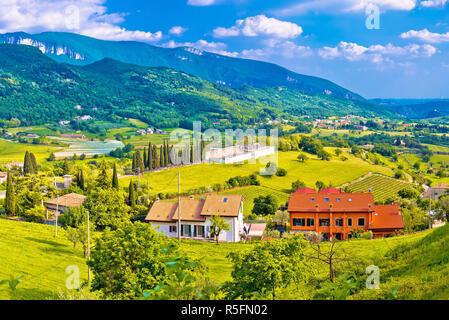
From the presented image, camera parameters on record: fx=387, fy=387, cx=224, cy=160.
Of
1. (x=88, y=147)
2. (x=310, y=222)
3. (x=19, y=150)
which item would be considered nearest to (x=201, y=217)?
(x=310, y=222)

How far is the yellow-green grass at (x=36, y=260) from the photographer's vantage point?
21.7 meters

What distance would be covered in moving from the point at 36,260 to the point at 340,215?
108 feet

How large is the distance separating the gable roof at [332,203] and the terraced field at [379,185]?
36983 mm

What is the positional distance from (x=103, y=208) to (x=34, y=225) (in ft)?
24.6

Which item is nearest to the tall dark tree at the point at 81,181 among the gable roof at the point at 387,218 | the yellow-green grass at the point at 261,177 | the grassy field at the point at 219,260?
the yellow-green grass at the point at 261,177

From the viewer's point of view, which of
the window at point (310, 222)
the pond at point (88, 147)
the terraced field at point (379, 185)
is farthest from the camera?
the pond at point (88, 147)

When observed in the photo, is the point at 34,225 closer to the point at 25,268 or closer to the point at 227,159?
the point at 25,268

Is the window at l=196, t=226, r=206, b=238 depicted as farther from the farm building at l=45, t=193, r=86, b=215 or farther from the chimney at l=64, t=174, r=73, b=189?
the chimney at l=64, t=174, r=73, b=189

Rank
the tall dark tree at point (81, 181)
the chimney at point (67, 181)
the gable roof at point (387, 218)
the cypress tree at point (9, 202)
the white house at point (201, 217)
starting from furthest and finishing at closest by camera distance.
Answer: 1. the chimney at point (67, 181)
2. the tall dark tree at point (81, 181)
3. the cypress tree at point (9, 202)
4. the gable roof at point (387, 218)
5. the white house at point (201, 217)

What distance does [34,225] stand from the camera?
4297cm

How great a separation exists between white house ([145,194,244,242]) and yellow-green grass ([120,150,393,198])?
102 ft

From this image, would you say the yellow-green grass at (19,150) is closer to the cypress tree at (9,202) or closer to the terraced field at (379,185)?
the cypress tree at (9,202)

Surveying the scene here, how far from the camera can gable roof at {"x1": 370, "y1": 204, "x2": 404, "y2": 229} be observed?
44.3 meters
